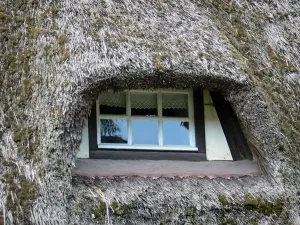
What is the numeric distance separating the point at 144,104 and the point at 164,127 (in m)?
0.30

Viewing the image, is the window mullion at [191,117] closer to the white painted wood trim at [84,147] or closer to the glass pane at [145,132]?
the glass pane at [145,132]

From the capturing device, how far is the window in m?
4.96

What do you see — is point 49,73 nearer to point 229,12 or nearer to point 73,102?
point 73,102

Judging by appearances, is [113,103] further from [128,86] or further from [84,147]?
[128,86]

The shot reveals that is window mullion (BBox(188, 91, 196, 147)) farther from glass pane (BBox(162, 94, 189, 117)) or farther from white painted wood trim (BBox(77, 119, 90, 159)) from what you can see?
white painted wood trim (BBox(77, 119, 90, 159))

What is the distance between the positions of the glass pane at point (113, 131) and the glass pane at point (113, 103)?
84 millimetres

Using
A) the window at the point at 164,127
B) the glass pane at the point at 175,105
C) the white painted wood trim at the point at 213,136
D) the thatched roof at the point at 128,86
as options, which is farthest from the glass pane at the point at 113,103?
the white painted wood trim at the point at 213,136

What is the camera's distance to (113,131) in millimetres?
5031

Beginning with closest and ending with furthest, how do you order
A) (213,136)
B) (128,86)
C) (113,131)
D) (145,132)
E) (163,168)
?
(128,86) → (163,168) → (113,131) → (145,132) → (213,136)

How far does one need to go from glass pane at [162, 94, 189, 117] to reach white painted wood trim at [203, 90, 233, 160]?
0.67ft

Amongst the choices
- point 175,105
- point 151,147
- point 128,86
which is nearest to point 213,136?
point 175,105

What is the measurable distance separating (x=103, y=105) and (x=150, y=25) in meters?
0.87

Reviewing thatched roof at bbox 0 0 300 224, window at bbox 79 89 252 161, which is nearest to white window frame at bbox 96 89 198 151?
window at bbox 79 89 252 161

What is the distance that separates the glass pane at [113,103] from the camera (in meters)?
5.01
